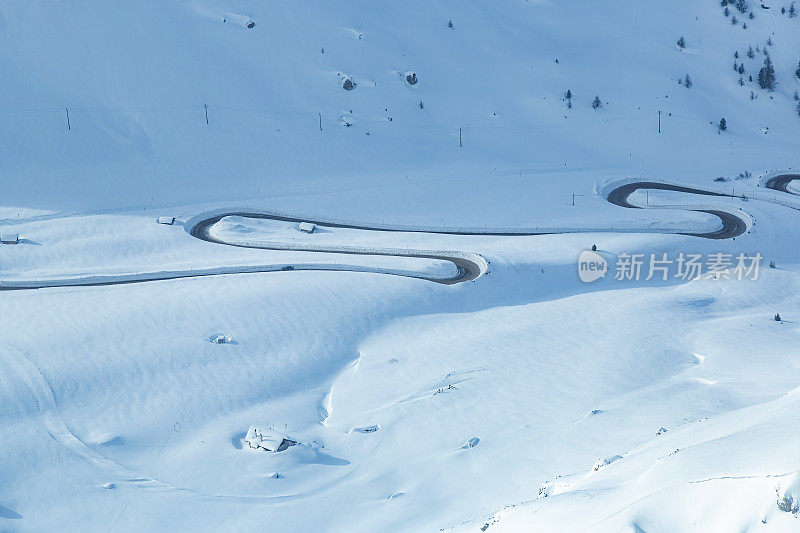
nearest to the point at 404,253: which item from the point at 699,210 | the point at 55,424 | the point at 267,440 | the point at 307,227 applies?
the point at 307,227

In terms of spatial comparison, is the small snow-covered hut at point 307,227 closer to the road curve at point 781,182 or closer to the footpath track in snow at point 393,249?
the footpath track in snow at point 393,249

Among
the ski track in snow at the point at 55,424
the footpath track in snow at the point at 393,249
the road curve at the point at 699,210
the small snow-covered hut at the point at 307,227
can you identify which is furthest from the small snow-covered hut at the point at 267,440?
the road curve at the point at 699,210

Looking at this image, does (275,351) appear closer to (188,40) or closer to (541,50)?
(188,40)

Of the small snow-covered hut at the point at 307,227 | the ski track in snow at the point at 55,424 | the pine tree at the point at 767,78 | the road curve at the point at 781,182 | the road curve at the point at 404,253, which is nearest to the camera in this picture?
the ski track in snow at the point at 55,424

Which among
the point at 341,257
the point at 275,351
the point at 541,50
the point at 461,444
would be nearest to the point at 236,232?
the point at 341,257

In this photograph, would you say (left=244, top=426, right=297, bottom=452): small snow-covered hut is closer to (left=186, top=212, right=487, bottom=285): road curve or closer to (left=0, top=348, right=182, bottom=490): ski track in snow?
(left=0, top=348, right=182, bottom=490): ski track in snow

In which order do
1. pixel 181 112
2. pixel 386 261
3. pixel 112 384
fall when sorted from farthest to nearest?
pixel 181 112 < pixel 386 261 < pixel 112 384

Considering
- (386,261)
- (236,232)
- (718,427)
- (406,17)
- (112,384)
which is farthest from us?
(406,17)
